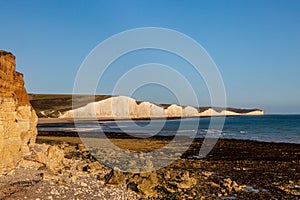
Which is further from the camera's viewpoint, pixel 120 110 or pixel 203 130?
pixel 120 110

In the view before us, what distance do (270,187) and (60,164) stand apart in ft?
29.7

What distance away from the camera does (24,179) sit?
11172 mm

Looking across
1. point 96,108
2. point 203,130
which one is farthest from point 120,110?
point 203,130

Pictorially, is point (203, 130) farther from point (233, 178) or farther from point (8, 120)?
point (8, 120)

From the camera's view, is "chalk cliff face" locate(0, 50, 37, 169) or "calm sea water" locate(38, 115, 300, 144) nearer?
"chalk cliff face" locate(0, 50, 37, 169)

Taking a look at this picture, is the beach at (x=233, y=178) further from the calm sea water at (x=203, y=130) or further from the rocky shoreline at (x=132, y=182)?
the calm sea water at (x=203, y=130)

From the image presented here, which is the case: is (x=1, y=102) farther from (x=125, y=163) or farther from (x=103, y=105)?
(x=103, y=105)

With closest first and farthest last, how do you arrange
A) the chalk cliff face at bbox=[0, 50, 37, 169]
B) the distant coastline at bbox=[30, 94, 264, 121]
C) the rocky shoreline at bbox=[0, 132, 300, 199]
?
1. the rocky shoreline at bbox=[0, 132, 300, 199]
2. the chalk cliff face at bbox=[0, 50, 37, 169]
3. the distant coastline at bbox=[30, 94, 264, 121]

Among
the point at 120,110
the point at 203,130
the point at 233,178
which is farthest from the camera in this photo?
the point at 120,110

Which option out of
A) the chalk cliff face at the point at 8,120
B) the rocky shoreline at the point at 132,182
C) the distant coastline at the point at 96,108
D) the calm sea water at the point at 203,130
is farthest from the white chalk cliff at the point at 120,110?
the rocky shoreline at the point at 132,182

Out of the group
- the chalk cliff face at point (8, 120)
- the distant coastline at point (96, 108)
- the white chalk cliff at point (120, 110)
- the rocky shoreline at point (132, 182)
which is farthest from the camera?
the white chalk cliff at point (120, 110)

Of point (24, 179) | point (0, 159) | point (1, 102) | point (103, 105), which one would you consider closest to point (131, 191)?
point (24, 179)

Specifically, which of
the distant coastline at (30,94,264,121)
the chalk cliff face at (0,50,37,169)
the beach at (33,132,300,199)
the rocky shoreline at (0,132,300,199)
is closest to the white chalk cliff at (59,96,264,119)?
the distant coastline at (30,94,264,121)

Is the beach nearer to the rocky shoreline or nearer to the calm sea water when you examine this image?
the rocky shoreline
